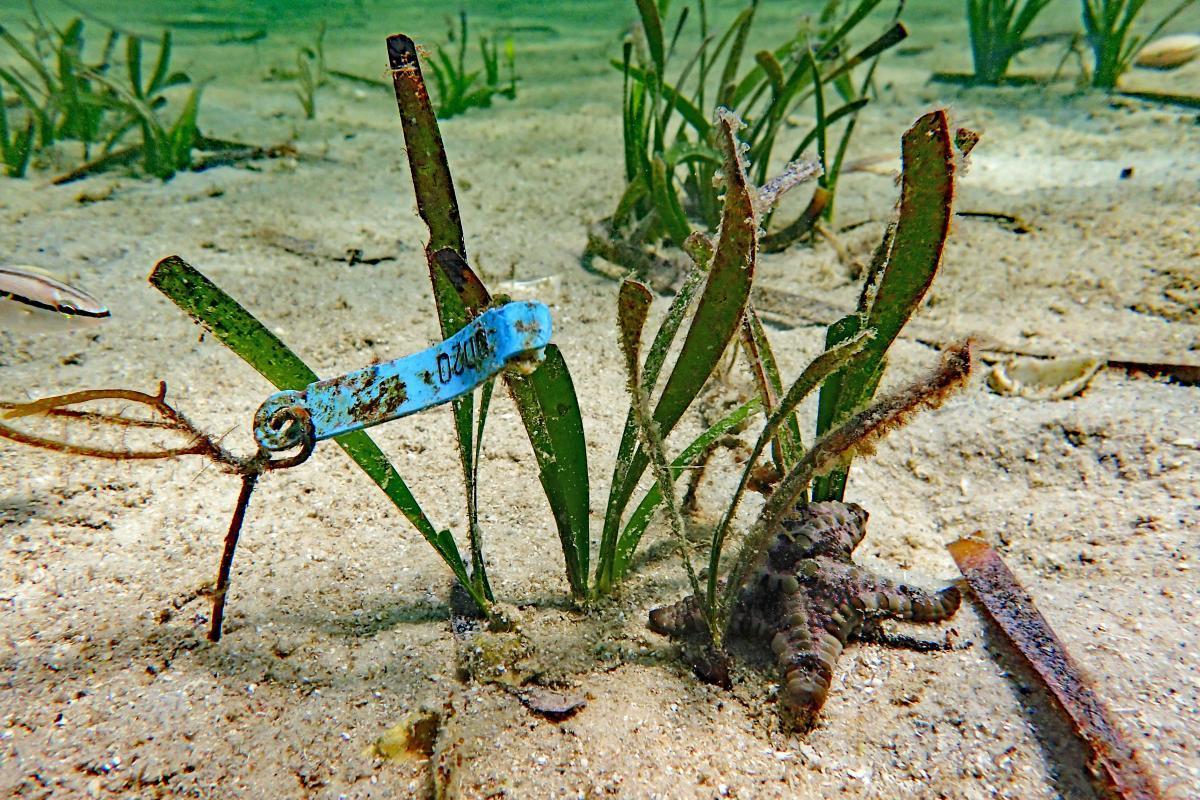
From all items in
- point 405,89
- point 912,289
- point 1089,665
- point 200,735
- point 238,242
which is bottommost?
point 200,735

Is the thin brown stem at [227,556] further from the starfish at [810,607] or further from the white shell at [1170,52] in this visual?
the white shell at [1170,52]

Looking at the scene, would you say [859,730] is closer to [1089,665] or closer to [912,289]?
[1089,665]

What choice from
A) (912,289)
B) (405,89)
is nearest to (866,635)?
(912,289)

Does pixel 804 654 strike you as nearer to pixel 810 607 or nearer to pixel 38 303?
pixel 810 607

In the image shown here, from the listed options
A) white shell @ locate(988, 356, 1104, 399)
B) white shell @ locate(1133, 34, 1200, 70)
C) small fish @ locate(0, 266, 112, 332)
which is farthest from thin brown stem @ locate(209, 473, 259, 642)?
white shell @ locate(1133, 34, 1200, 70)

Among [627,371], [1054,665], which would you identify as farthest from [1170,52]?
[627,371]

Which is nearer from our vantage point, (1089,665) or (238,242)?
(1089,665)

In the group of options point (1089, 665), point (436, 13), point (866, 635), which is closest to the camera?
point (1089, 665)
